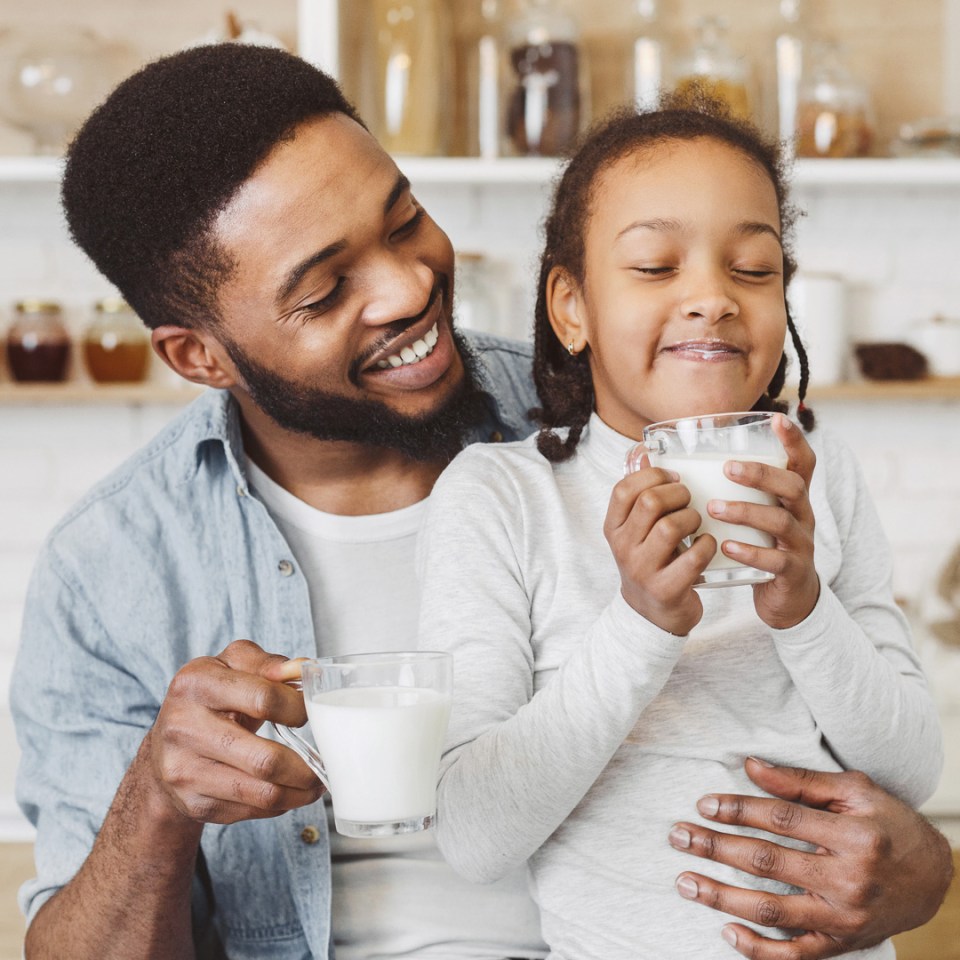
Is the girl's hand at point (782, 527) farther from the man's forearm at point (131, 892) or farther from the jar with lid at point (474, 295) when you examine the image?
the jar with lid at point (474, 295)

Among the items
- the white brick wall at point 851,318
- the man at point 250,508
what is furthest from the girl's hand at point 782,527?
the white brick wall at point 851,318

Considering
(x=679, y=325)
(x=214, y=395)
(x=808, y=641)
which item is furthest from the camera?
(x=214, y=395)

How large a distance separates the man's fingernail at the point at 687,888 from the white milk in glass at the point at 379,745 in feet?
1.03

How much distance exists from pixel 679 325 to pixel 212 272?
24.0 inches

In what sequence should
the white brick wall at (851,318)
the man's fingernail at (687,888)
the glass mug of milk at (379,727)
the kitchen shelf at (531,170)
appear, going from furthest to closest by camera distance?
1. the white brick wall at (851,318)
2. the kitchen shelf at (531,170)
3. the man's fingernail at (687,888)
4. the glass mug of milk at (379,727)

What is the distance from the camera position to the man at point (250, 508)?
140cm

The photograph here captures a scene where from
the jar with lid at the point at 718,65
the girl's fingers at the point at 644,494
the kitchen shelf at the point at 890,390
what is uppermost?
the jar with lid at the point at 718,65

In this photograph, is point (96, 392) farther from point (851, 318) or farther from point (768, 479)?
point (768, 479)

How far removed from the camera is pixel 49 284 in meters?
2.79

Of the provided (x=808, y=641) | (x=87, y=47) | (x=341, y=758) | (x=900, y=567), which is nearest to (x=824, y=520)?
(x=808, y=641)

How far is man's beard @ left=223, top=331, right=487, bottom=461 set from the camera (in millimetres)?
1501

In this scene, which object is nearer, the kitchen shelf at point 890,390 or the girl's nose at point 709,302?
the girl's nose at point 709,302

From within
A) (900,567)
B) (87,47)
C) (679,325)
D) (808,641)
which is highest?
(87,47)

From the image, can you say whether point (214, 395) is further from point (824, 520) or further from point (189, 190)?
point (824, 520)
